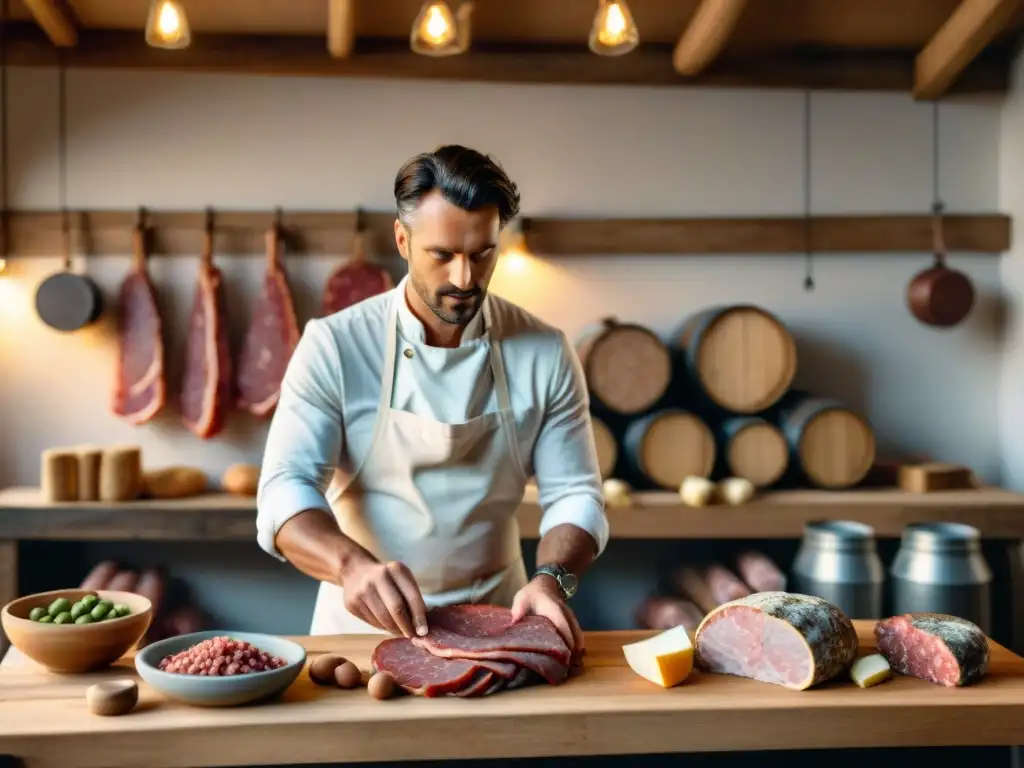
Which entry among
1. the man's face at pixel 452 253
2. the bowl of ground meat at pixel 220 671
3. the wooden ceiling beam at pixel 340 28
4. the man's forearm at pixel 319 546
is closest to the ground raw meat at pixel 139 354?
the wooden ceiling beam at pixel 340 28

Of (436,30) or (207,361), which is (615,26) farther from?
(207,361)

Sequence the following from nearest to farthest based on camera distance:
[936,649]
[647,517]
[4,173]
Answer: [936,649] → [647,517] → [4,173]

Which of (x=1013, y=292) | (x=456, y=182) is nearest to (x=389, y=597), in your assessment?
(x=456, y=182)

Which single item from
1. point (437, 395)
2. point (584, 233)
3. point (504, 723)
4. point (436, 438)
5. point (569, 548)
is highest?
point (584, 233)

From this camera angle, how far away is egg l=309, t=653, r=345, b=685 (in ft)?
6.98

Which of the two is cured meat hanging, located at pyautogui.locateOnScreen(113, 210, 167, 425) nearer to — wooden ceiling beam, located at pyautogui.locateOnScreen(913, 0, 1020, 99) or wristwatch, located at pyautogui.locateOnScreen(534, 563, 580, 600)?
wristwatch, located at pyautogui.locateOnScreen(534, 563, 580, 600)

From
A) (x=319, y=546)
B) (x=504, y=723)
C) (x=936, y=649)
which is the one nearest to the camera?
(x=504, y=723)

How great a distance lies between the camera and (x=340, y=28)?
4.34 m

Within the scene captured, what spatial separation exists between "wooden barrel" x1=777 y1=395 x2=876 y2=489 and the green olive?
121 inches

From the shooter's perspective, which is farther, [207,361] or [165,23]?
[207,361]

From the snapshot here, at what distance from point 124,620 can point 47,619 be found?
0.16m

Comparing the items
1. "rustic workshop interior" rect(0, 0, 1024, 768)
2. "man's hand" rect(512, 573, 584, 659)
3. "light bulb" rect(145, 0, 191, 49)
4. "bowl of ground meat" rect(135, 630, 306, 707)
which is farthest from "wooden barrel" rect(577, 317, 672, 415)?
"bowl of ground meat" rect(135, 630, 306, 707)

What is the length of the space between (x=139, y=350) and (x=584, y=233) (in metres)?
2.01

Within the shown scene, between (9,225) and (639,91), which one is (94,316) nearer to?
(9,225)
